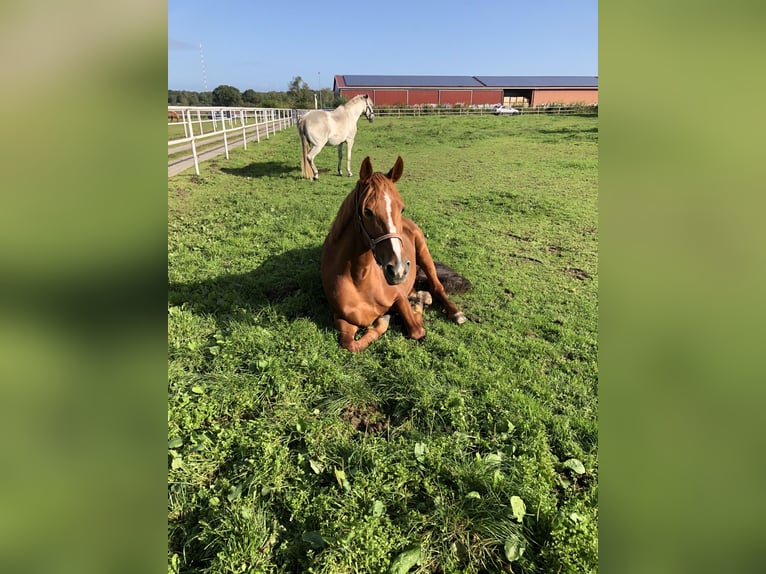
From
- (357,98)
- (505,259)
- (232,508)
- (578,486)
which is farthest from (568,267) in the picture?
(357,98)

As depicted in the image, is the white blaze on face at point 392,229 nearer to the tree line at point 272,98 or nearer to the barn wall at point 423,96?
the tree line at point 272,98

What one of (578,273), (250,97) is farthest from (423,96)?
(578,273)

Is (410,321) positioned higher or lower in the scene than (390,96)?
lower

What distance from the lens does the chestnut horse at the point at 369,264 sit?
3.05 m

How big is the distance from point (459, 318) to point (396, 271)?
1610mm

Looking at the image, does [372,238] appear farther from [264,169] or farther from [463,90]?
[463,90]

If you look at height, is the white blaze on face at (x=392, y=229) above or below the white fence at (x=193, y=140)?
below

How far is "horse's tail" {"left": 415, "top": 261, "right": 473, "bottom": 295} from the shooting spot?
16.2 ft

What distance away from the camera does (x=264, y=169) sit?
12.8m

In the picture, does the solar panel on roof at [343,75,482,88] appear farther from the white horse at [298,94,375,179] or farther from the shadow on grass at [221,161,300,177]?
the white horse at [298,94,375,179]

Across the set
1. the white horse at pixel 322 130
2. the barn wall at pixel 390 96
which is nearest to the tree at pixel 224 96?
the barn wall at pixel 390 96
